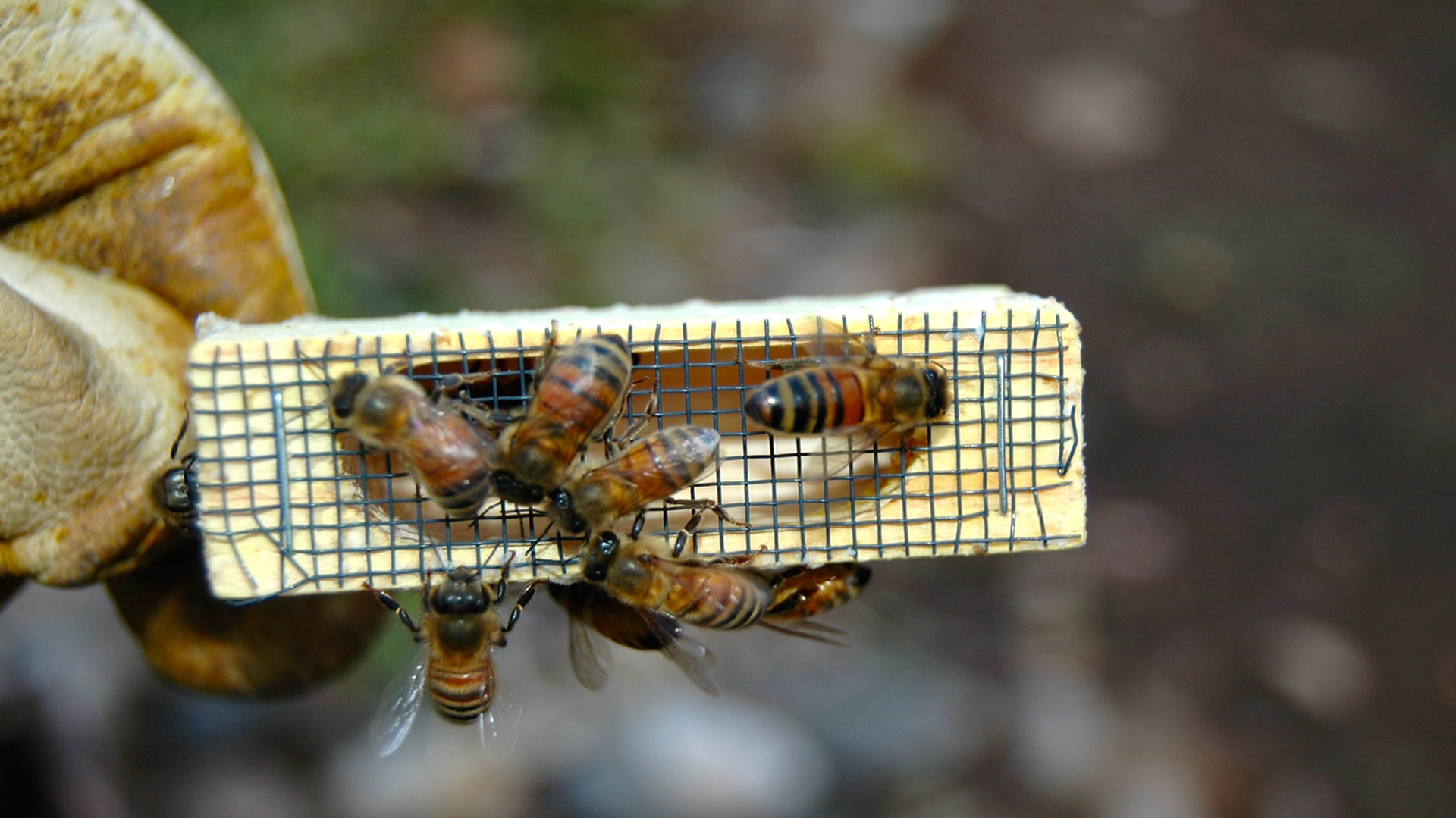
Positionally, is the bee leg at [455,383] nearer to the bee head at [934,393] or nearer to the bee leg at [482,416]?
the bee leg at [482,416]

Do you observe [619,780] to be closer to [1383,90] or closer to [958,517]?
[958,517]

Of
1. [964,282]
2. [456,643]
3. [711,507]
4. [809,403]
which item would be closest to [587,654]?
[456,643]

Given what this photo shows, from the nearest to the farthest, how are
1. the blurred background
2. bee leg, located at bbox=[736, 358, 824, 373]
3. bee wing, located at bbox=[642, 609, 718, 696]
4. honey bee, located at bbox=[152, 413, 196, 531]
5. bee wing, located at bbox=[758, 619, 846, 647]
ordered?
bee leg, located at bbox=[736, 358, 824, 373] < honey bee, located at bbox=[152, 413, 196, 531] < bee wing, located at bbox=[642, 609, 718, 696] < bee wing, located at bbox=[758, 619, 846, 647] < the blurred background

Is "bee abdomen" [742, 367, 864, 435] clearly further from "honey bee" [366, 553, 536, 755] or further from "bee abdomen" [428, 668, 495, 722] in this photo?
"bee abdomen" [428, 668, 495, 722]

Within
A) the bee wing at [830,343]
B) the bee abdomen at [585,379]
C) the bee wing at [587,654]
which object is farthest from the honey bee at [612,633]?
the bee wing at [830,343]

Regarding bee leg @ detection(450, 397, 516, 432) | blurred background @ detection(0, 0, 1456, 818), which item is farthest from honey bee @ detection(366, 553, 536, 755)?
blurred background @ detection(0, 0, 1456, 818)
